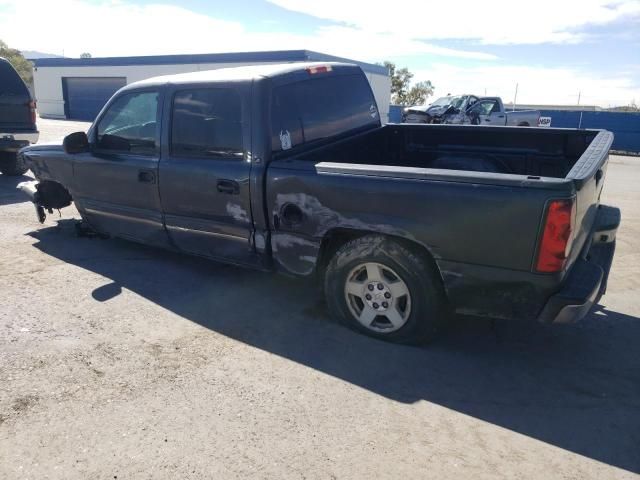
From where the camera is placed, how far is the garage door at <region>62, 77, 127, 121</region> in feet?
108

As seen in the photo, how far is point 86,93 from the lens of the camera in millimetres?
34031

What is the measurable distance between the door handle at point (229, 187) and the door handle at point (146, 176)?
83cm

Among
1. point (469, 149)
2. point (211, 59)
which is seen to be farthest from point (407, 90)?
point (469, 149)

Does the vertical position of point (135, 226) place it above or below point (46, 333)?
above

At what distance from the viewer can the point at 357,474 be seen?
8.02ft

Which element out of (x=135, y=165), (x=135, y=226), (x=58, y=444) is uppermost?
(x=135, y=165)

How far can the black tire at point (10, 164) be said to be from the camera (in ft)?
33.0

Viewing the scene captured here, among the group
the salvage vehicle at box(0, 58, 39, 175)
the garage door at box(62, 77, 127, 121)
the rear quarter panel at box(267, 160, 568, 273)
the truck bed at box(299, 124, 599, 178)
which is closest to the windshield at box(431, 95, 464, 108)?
the salvage vehicle at box(0, 58, 39, 175)

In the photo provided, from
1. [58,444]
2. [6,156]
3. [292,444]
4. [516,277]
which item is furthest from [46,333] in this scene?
[6,156]

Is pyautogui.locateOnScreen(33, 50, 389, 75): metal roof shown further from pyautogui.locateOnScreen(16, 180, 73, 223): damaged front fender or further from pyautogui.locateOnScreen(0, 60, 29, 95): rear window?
pyautogui.locateOnScreen(16, 180, 73, 223): damaged front fender

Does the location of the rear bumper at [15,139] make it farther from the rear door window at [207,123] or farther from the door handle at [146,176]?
the rear door window at [207,123]

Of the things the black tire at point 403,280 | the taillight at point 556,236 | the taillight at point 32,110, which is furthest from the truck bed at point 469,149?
the taillight at point 32,110

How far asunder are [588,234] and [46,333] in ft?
13.2

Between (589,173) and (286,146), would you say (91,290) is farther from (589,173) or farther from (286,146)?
(589,173)
